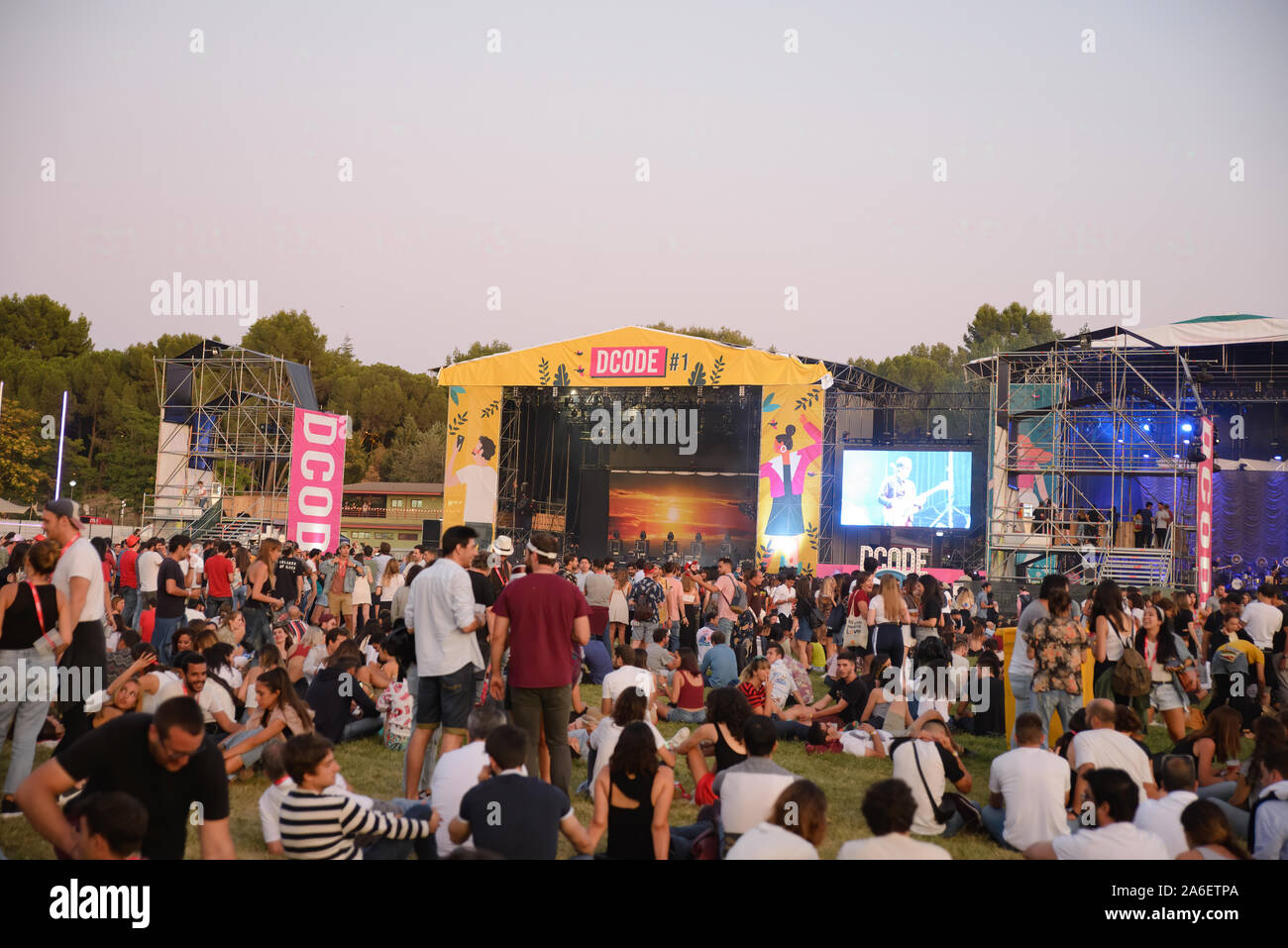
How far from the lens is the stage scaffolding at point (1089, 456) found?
70.3 feet

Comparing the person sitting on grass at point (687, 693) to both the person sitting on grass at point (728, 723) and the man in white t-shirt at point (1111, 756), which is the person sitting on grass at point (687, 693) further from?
the man in white t-shirt at point (1111, 756)

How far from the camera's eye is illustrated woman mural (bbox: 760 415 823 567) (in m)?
24.8

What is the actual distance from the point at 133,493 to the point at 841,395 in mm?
32485

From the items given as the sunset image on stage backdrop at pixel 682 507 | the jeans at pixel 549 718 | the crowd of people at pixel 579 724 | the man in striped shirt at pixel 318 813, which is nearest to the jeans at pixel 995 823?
the crowd of people at pixel 579 724

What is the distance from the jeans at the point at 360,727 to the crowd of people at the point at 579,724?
17 mm

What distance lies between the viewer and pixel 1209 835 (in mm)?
3947

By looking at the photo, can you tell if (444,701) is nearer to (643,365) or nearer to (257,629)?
(257,629)

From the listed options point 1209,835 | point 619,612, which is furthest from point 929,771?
point 619,612

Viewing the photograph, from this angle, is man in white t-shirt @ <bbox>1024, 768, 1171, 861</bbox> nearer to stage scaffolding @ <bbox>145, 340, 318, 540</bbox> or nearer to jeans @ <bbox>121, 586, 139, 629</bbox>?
jeans @ <bbox>121, 586, 139, 629</bbox>

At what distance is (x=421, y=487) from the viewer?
45625 millimetres

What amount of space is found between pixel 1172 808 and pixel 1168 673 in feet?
12.9

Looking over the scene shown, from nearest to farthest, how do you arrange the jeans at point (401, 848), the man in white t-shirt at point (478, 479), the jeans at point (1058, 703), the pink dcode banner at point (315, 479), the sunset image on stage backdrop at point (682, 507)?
the jeans at point (401, 848), the jeans at point (1058, 703), the pink dcode banner at point (315, 479), the man in white t-shirt at point (478, 479), the sunset image on stage backdrop at point (682, 507)
